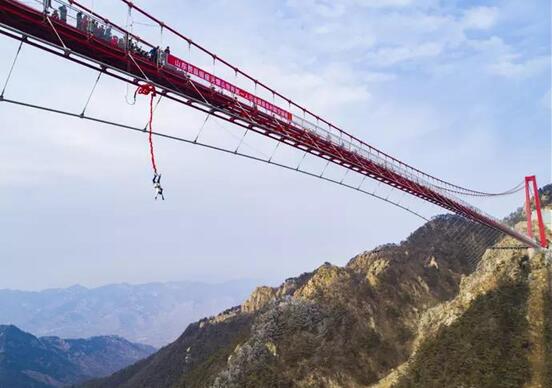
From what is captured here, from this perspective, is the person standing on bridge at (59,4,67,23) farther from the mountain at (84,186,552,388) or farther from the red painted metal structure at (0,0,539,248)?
the mountain at (84,186,552,388)

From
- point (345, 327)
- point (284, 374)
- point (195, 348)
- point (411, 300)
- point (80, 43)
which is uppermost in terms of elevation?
point (80, 43)

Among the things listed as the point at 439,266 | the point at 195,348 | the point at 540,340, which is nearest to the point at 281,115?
the point at 540,340

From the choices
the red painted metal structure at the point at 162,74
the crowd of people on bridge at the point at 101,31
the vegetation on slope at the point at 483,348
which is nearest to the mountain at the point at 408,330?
the vegetation on slope at the point at 483,348

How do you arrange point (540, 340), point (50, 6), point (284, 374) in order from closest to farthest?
point (50, 6) < point (540, 340) < point (284, 374)

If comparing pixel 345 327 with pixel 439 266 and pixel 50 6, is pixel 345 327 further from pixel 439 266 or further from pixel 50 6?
pixel 50 6

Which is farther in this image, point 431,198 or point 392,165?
point 431,198

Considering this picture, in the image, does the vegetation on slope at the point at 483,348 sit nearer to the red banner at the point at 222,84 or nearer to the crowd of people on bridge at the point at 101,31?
the red banner at the point at 222,84

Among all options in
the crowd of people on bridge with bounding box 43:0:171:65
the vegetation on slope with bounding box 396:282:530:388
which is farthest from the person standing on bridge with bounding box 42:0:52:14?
the vegetation on slope with bounding box 396:282:530:388

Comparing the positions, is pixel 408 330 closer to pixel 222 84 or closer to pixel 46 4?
pixel 222 84
